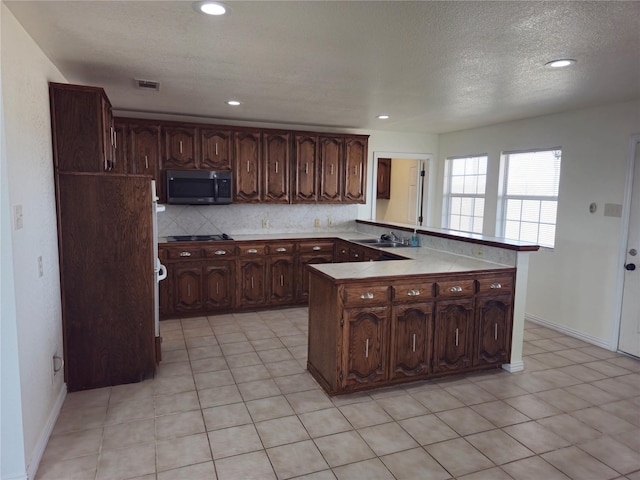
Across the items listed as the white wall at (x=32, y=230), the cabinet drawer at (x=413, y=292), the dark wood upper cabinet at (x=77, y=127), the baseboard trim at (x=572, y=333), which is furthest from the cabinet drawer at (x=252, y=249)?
the baseboard trim at (x=572, y=333)

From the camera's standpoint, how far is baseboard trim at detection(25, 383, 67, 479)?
2.20m

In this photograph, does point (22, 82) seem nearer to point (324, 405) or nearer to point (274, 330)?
point (324, 405)

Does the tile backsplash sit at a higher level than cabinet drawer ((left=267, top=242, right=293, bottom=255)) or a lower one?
higher

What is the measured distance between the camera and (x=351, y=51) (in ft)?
9.00

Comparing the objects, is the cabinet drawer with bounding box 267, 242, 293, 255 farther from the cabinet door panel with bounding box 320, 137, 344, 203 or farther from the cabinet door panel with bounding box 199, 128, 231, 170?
the cabinet door panel with bounding box 199, 128, 231, 170

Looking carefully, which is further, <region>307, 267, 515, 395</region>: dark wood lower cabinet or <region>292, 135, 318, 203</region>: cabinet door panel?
<region>292, 135, 318, 203</region>: cabinet door panel

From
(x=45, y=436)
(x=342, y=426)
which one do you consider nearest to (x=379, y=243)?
(x=342, y=426)

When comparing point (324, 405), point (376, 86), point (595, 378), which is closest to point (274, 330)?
point (324, 405)

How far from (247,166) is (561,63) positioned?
3.55 meters

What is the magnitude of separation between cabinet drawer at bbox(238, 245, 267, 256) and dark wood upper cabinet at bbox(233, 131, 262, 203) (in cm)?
64

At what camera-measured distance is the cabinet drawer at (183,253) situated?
4.75 m

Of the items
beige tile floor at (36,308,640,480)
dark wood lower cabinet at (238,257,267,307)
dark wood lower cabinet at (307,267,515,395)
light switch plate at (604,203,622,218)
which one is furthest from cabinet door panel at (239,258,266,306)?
light switch plate at (604,203,622,218)

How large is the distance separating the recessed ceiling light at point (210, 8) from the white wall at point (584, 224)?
3.80 m

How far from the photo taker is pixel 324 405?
3.00 m
